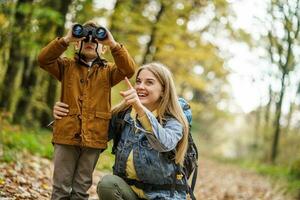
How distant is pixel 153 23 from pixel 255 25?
16.8 feet

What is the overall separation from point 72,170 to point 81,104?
53 centimetres

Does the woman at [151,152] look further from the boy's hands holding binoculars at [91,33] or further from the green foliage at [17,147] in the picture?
the green foliage at [17,147]

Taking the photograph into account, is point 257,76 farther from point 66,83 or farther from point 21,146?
point 66,83

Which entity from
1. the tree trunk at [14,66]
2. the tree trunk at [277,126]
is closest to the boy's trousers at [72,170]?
the tree trunk at [14,66]

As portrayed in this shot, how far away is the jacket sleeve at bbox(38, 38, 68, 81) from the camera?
3578 mm

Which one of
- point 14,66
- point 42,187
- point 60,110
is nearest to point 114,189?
point 60,110

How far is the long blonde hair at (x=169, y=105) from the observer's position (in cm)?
354

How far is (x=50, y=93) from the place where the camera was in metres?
12.8

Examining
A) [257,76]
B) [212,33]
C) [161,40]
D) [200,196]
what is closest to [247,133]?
[257,76]

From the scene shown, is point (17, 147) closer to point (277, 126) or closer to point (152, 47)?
point (152, 47)

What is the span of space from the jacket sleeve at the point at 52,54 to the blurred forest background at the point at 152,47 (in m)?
2.95

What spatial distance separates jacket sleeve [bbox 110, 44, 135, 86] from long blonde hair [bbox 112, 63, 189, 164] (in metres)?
0.11

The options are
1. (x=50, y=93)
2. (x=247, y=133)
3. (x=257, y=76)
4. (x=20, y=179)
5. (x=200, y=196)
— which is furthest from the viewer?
(x=247, y=133)

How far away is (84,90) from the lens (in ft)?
12.1
